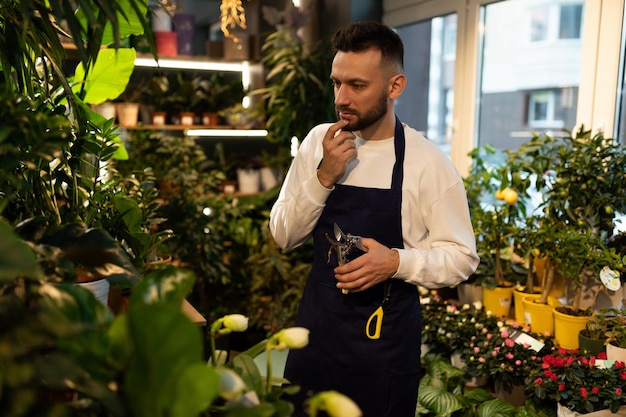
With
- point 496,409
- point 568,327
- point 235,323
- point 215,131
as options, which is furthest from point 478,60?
point 235,323

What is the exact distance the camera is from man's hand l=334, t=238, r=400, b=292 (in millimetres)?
1687

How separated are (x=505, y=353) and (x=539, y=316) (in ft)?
1.00

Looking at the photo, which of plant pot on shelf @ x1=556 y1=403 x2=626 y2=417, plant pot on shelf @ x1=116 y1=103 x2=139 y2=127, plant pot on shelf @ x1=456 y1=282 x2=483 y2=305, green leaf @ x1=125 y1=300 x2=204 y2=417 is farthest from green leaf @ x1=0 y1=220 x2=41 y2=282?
plant pot on shelf @ x1=116 y1=103 x2=139 y2=127

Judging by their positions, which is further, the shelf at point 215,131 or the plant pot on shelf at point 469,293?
the shelf at point 215,131

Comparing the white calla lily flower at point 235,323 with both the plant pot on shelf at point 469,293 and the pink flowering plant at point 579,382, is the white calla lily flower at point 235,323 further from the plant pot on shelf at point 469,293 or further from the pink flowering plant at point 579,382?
the plant pot on shelf at point 469,293

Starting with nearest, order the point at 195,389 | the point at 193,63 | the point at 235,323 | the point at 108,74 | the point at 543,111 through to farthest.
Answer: the point at 195,389 < the point at 235,323 < the point at 108,74 < the point at 543,111 < the point at 193,63

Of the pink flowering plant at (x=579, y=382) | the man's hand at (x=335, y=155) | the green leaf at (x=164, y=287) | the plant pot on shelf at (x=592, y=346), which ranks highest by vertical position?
the man's hand at (x=335, y=155)

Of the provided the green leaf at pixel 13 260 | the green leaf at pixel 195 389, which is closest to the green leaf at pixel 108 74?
the green leaf at pixel 13 260

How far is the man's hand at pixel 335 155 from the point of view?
5.74ft

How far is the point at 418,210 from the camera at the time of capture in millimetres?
1880

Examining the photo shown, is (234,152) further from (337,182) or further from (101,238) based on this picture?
(101,238)

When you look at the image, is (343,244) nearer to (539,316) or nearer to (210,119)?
(539,316)

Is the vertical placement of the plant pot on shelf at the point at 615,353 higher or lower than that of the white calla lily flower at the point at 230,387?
lower

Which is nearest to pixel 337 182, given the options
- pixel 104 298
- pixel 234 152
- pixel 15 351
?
pixel 104 298
